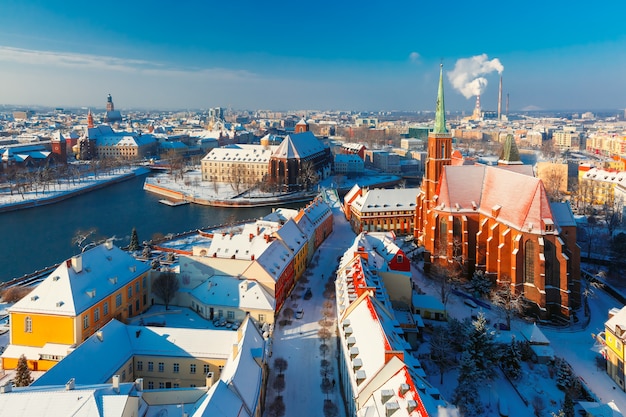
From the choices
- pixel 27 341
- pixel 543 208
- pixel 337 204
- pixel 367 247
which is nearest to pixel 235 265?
pixel 367 247

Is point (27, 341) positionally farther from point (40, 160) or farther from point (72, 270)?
point (40, 160)

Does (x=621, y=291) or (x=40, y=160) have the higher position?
(x=40, y=160)

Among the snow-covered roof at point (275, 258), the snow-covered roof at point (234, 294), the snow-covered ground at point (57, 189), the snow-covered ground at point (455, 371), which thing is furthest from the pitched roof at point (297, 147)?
the snow-covered roof at point (234, 294)

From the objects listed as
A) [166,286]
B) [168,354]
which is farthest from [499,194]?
[168,354]

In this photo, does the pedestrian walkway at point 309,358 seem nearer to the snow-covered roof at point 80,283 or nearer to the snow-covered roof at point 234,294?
the snow-covered roof at point 234,294

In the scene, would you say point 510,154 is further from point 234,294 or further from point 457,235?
point 234,294
